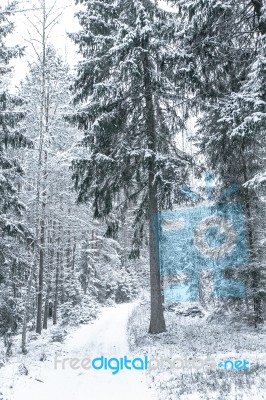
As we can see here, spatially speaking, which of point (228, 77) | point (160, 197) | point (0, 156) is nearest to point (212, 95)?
point (228, 77)

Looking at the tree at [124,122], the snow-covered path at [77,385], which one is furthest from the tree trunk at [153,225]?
the snow-covered path at [77,385]

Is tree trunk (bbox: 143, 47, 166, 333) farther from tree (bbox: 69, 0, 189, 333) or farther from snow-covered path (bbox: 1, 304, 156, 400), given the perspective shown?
snow-covered path (bbox: 1, 304, 156, 400)

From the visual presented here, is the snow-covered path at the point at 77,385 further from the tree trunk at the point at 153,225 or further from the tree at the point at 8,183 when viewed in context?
the tree at the point at 8,183

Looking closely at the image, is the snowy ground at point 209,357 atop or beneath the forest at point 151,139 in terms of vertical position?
beneath

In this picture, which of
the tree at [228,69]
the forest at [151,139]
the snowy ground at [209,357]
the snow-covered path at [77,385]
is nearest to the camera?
the snowy ground at [209,357]

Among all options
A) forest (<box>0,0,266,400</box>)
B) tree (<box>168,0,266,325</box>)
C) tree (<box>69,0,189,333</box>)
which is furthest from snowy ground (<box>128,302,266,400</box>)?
tree (<box>168,0,266,325</box>)

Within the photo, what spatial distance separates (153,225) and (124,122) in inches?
185

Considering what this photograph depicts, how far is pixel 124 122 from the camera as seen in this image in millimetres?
14344

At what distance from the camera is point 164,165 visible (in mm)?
13094

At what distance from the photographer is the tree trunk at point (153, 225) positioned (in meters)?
12.8

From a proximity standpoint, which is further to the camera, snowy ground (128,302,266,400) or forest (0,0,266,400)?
forest (0,0,266,400)

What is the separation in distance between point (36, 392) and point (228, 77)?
10604mm

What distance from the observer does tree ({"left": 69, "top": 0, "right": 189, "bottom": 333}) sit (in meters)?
13.1

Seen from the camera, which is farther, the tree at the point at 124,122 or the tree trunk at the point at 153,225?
the tree at the point at 124,122
